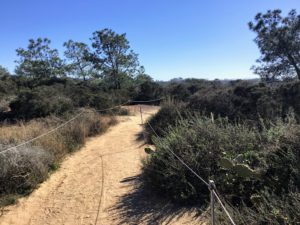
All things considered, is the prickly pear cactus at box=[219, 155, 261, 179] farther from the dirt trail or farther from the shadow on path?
the dirt trail

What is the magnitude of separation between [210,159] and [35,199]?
11.0 ft

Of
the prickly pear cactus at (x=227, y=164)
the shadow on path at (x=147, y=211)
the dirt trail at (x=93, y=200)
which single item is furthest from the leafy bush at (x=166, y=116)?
the prickly pear cactus at (x=227, y=164)

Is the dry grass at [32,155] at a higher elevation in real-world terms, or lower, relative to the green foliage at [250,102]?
lower

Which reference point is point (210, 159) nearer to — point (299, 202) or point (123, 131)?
point (299, 202)

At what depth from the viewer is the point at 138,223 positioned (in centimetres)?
450

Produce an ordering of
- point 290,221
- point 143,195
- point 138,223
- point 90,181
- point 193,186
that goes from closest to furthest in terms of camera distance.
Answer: point 290,221
point 138,223
point 193,186
point 143,195
point 90,181

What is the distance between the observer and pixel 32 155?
21.3 feet

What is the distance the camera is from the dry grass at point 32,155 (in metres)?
5.92

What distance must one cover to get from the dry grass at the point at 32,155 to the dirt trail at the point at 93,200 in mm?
259

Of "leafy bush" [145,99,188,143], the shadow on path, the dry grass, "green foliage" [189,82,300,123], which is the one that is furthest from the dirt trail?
"green foliage" [189,82,300,123]

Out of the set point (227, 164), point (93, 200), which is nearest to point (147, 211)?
point (93, 200)

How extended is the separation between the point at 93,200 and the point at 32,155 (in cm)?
185

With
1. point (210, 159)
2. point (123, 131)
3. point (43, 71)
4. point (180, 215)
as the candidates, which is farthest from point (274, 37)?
point (43, 71)

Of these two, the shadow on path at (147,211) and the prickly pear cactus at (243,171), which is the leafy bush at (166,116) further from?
the prickly pear cactus at (243,171)
